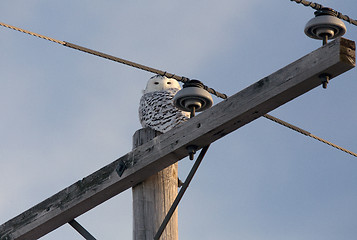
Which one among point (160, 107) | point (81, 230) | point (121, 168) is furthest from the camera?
point (160, 107)

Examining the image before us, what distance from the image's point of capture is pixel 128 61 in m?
5.24

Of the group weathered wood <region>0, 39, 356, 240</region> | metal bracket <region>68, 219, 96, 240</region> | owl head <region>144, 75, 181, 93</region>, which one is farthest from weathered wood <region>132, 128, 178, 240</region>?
owl head <region>144, 75, 181, 93</region>

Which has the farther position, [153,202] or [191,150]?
[153,202]

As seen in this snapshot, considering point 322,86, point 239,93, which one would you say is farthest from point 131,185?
point 322,86

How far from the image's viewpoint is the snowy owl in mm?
5305

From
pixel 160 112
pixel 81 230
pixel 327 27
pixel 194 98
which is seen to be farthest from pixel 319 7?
pixel 81 230

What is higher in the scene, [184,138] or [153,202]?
[184,138]

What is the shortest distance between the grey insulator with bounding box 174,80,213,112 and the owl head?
2.91ft

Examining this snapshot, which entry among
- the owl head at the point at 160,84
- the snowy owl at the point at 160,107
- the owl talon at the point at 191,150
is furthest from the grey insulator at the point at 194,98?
the owl head at the point at 160,84

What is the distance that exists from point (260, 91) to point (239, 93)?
0.14 metres

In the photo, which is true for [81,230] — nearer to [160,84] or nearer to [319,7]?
[160,84]

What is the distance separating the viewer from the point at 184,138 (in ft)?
15.8

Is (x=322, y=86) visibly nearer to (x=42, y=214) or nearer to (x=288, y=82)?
(x=288, y=82)

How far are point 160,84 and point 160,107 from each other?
1.52 feet
